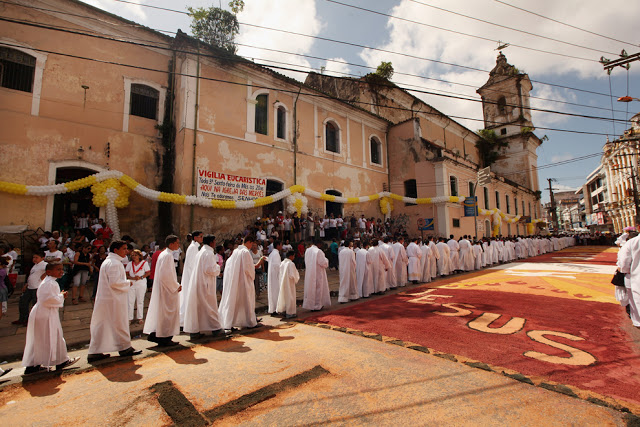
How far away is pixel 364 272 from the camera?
9578 millimetres

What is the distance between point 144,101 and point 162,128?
1.37 metres

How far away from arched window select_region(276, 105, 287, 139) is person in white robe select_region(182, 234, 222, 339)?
11.9 meters

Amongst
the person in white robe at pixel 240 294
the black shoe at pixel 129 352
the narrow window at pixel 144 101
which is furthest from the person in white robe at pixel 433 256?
the narrow window at pixel 144 101

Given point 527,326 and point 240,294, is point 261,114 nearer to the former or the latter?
point 240,294

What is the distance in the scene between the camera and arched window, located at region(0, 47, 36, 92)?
1105 centimetres

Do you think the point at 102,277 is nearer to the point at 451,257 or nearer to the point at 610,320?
the point at 610,320

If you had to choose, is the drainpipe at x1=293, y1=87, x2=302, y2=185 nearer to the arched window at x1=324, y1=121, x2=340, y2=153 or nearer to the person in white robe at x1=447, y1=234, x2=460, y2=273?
the arched window at x1=324, y1=121, x2=340, y2=153

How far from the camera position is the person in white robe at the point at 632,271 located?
17.4 ft

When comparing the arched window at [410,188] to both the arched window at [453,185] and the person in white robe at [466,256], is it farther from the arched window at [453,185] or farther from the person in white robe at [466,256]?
the person in white robe at [466,256]

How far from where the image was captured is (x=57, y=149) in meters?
11.7

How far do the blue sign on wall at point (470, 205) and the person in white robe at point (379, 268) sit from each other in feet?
43.4

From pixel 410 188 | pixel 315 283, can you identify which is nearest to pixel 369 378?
pixel 315 283

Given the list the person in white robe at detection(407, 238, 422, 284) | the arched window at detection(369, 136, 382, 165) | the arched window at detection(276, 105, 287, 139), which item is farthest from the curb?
the arched window at detection(369, 136, 382, 165)

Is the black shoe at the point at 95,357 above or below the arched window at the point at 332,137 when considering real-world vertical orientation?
below
